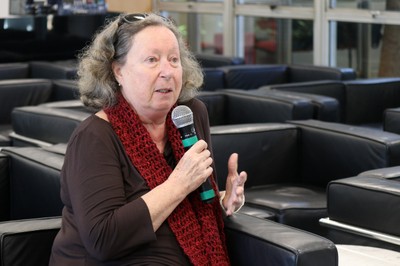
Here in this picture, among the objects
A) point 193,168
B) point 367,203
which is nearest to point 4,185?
point 193,168

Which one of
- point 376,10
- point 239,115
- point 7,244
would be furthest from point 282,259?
point 376,10

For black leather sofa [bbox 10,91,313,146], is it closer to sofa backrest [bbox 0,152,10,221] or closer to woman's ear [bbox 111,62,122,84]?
sofa backrest [bbox 0,152,10,221]

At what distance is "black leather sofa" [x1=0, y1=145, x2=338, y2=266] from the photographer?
2.65 meters

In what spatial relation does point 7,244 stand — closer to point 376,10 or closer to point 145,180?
point 145,180

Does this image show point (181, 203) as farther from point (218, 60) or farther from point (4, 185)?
point (218, 60)

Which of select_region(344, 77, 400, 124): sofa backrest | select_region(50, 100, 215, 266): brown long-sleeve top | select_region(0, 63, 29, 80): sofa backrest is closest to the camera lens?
select_region(50, 100, 215, 266): brown long-sleeve top

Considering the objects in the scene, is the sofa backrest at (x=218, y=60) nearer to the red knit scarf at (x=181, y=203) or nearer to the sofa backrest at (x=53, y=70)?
the sofa backrest at (x=53, y=70)

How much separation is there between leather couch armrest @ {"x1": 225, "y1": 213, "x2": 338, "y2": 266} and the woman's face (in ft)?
1.54

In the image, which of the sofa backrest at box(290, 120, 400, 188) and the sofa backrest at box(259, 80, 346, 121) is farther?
the sofa backrest at box(259, 80, 346, 121)

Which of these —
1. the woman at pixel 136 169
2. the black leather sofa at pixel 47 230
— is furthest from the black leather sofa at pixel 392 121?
the woman at pixel 136 169

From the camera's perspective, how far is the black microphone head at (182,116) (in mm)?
2674

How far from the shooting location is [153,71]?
8.81ft

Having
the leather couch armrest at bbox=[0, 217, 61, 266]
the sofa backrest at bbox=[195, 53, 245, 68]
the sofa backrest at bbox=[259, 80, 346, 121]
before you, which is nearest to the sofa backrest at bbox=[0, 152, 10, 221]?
the leather couch armrest at bbox=[0, 217, 61, 266]

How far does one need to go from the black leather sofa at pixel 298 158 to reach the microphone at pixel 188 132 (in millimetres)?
1766
